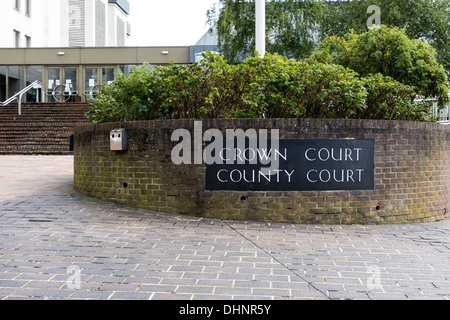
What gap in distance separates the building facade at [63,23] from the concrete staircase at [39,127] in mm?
11456

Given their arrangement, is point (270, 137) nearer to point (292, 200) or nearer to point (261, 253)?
point (292, 200)

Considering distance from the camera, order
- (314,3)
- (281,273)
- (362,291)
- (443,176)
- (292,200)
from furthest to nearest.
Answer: (314,3) < (443,176) < (292,200) < (281,273) < (362,291)

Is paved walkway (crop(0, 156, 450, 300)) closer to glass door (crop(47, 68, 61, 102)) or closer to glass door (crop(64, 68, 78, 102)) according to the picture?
glass door (crop(64, 68, 78, 102))

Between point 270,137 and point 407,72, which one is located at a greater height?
point 407,72

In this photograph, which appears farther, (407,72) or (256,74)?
(407,72)

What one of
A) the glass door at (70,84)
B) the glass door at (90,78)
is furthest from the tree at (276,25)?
the glass door at (70,84)

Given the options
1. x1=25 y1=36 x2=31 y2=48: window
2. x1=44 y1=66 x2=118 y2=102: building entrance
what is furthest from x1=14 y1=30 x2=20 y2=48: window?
x1=44 y1=66 x2=118 y2=102: building entrance

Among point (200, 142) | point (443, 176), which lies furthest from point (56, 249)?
point (443, 176)

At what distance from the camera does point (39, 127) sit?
66.7 ft

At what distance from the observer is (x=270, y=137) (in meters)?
7.67

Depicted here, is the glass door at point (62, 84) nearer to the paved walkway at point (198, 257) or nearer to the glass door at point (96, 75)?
the glass door at point (96, 75)

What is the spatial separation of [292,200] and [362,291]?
10.9 feet

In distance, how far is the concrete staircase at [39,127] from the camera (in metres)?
18.2
